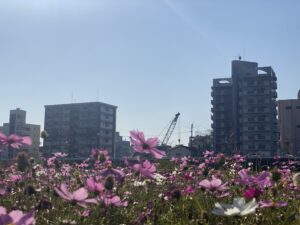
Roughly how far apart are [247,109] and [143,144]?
6791cm

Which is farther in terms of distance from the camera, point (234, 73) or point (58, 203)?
point (234, 73)

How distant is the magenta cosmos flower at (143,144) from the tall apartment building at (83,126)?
7859 cm

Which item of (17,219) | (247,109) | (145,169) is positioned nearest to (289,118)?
(247,109)

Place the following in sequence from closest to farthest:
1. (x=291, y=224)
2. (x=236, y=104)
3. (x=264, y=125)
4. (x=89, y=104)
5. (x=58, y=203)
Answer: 1. (x=291, y=224)
2. (x=58, y=203)
3. (x=264, y=125)
4. (x=236, y=104)
5. (x=89, y=104)

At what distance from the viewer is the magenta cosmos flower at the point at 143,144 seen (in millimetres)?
2240

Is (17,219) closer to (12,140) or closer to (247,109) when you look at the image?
(12,140)

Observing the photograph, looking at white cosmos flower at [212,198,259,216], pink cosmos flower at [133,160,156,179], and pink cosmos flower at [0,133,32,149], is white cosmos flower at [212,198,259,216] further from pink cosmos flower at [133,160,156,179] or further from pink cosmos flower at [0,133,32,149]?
pink cosmos flower at [0,133,32,149]

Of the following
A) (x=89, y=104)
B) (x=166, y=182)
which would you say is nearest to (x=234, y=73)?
(x=89, y=104)

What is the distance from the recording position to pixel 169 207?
11.4 feet

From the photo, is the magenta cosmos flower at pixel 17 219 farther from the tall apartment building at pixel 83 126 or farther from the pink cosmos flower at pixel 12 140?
the tall apartment building at pixel 83 126

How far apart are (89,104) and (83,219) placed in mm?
84045

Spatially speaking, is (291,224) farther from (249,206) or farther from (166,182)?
(166,182)

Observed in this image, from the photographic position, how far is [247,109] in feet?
225

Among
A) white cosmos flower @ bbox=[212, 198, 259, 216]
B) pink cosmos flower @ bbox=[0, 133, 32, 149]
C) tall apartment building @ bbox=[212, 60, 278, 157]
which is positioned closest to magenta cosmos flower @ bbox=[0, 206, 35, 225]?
white cosmos flower @ bbox=[212, 198, 259, 216]
